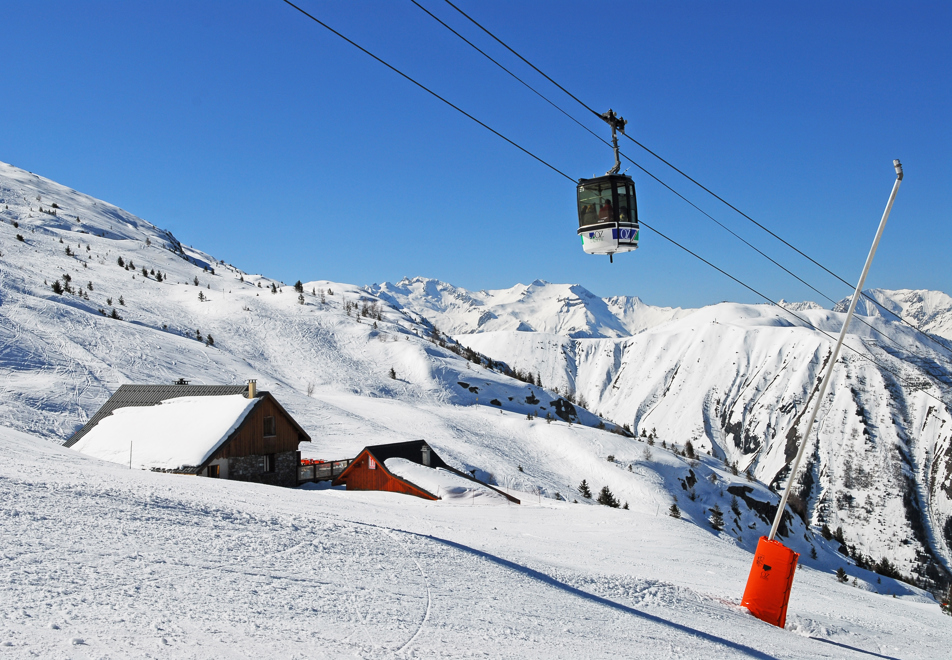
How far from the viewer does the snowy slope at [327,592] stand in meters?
5.98

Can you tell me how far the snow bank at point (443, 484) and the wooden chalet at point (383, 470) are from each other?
28 cm

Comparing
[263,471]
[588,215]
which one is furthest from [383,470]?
[588,215]

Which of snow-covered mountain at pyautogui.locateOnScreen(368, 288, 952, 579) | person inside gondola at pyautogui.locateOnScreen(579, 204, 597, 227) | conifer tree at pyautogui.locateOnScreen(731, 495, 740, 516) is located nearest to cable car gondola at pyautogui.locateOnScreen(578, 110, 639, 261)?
person inside gondola at pyautogui.locateOnScreen(579, 204, 597, 227)

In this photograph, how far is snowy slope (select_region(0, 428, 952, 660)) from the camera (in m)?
5.98

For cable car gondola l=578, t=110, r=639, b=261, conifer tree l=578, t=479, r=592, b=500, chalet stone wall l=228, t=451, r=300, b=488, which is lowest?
conifer tree l=578, t=479, r=592, b=500

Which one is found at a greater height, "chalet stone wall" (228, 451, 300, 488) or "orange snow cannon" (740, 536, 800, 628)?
"orange snow cannon" (740, 536, 800, 628)

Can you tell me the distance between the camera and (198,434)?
2583 cm

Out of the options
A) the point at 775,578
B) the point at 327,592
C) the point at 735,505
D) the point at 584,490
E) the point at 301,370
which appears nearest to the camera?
the point at 327,592

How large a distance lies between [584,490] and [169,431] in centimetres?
2534

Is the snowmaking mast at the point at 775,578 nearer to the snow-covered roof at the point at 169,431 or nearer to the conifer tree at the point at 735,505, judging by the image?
the snow-covered roof at the point at 169,431

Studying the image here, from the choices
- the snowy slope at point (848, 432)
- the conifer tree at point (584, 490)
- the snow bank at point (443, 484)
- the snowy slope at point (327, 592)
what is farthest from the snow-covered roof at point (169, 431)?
the snowy slope at point (848, 432)

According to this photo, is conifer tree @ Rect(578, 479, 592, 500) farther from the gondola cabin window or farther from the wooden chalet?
the gondola cabin window

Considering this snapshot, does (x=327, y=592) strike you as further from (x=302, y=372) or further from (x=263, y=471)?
(x=302, y=372)

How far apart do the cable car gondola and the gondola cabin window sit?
62.9 ft
